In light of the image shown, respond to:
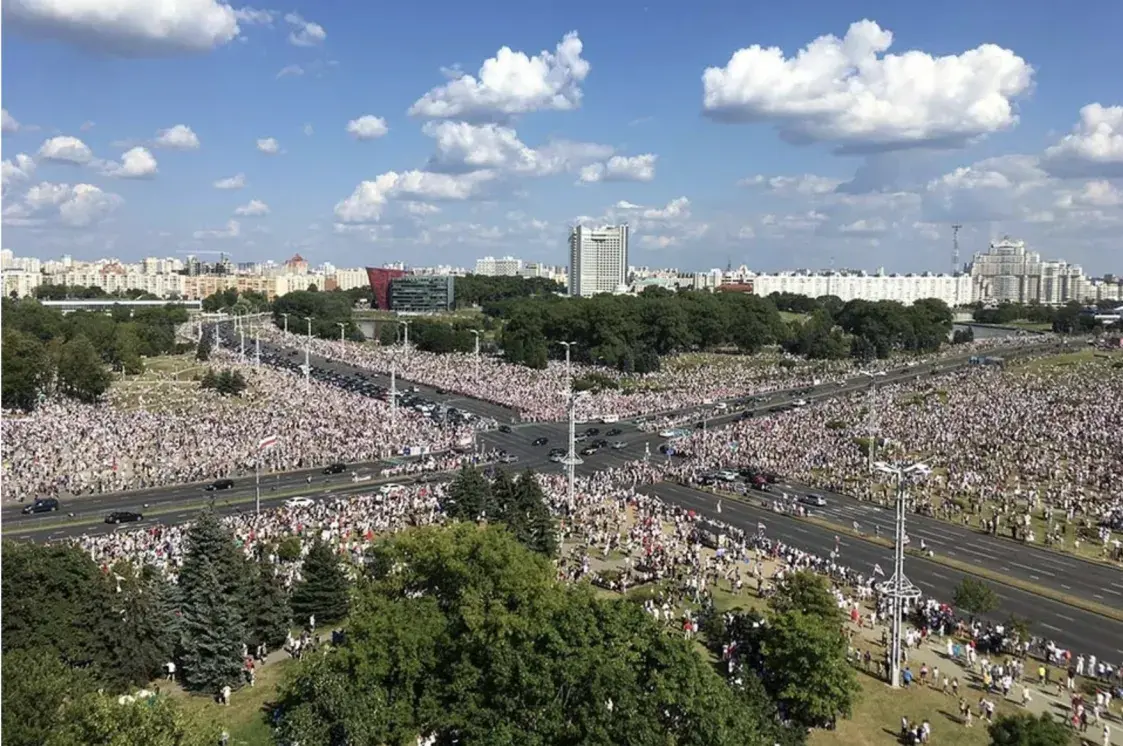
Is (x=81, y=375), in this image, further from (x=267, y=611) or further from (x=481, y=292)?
(x=481, y=292)

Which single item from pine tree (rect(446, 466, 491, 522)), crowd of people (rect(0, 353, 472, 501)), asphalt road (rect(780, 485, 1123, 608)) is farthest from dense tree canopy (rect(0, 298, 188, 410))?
asphalt road (rect(780, 485, 1123, 608))

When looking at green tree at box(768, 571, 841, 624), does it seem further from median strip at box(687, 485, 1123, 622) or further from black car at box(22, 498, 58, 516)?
black car at box(22, 498, 58, 516)

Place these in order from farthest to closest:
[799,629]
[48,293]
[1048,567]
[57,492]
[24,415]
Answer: [48,293]
[24,415]
[57,492]
[1048,567]
[799,629]

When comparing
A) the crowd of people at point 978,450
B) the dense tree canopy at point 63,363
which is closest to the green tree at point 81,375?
the dense tree canopy at point 63,363

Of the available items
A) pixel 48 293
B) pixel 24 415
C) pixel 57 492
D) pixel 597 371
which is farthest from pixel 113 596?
pixel 48 293

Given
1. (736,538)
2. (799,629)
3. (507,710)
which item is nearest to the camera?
(507,710)

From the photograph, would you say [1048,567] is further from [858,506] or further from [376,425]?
[376,425]
